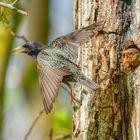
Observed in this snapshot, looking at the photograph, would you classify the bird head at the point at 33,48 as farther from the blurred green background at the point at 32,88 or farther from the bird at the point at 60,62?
the blurred green background at the point at 32,88

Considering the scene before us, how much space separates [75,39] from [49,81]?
41cm

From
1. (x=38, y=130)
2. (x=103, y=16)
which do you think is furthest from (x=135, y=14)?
(x=38, y=130)

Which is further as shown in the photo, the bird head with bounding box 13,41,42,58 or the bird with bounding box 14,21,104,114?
the bird head with bounding box 13,41,42,58

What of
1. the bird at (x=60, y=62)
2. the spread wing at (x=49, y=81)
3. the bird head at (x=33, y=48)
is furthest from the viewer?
the bird head at (x=33, y=48)

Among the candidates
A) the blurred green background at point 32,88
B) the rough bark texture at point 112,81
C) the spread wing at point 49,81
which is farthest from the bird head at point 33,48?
the blurred green background at point 32,88

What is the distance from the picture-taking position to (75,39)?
474cm

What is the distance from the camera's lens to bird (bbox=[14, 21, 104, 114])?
4.44m

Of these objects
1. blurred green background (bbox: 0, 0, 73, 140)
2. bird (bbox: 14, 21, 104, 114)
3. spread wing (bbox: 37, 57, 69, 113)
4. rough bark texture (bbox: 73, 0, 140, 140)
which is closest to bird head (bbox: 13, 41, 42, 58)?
bird (bbox: 14, 21, 104, 114)

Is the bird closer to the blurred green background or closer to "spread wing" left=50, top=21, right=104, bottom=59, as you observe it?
"spread wing" left=50, top=21, right=104, bottom=59

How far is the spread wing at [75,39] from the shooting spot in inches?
175

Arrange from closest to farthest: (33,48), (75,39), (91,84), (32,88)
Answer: (91,84) → (75,39) → (33,48) → (32,88)

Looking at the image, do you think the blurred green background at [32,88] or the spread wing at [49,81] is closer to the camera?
the spread wing at [49,81]

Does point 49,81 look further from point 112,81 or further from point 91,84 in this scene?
point 112,81

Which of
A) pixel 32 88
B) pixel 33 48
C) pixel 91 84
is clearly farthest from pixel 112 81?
pixel 32 88
